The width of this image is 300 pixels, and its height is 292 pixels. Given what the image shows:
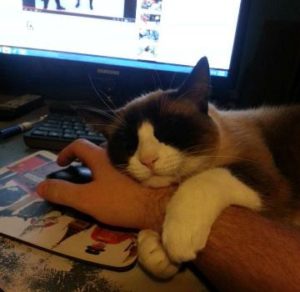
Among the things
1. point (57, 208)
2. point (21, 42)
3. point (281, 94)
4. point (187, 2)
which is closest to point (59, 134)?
point (57, 208)

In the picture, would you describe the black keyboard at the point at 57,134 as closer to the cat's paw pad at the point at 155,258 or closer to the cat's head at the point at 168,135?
the cat's head at the point at 168,135

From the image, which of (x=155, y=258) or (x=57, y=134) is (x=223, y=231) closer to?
(x=155, y=258)

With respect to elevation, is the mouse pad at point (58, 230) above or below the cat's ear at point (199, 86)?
below

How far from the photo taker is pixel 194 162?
68cm

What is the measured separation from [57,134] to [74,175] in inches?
9.0

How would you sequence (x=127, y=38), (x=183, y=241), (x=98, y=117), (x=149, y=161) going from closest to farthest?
(x=183, y=241) < (x=149, y=161) < (x=98, y=117) < (x=127, y=38)

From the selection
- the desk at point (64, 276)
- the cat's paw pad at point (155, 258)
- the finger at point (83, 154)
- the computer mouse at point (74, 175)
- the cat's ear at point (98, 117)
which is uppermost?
the cat's ear at point (98, 117)

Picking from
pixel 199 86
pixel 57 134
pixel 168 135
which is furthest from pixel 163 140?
pixel 57 134

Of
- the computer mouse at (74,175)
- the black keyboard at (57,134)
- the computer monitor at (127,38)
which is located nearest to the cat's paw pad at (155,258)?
the computer mouse at (74,175)

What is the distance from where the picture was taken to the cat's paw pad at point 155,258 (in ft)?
1.78

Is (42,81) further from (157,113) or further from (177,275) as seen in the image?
(177,275)

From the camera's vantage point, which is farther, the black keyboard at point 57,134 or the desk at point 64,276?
the black keyboard at point 57,134

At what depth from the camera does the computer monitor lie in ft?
3.47

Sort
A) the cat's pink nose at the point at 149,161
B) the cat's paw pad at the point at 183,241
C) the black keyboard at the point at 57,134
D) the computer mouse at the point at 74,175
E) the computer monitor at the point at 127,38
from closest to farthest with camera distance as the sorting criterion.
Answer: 1. the cat's paw pad at the point at 183,241
2. the cat's pink nose at the point at 149,161
3. the computer mouse at the point at 74,175
4. the black keyboard at the point at 57,134
5. the computer monitor at the point at 127,38
